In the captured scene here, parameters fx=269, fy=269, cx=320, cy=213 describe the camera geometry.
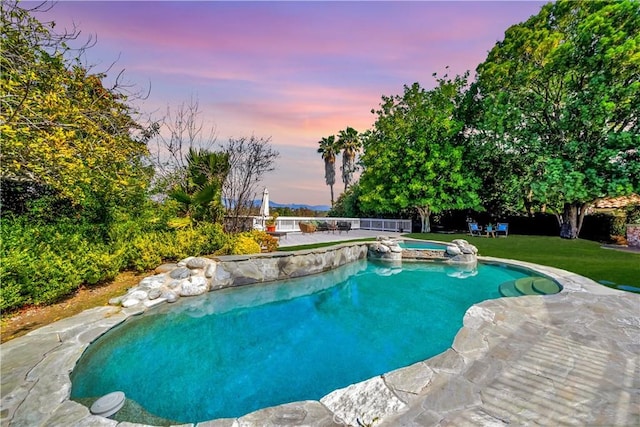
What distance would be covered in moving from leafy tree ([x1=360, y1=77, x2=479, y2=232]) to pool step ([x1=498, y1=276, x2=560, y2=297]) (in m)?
10.3

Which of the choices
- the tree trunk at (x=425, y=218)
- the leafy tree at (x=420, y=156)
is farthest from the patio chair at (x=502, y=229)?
the tree trunk at (x=425, y=218)

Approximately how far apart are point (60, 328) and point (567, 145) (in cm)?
1881

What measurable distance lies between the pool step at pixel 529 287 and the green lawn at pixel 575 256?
43.8 inches

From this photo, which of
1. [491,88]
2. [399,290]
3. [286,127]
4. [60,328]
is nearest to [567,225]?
[491,88]

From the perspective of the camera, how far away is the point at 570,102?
502 inches

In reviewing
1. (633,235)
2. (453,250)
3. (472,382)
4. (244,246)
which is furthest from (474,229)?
(472,382)

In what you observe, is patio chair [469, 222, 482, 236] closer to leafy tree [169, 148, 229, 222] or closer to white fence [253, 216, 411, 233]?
white fence [253, 216, 411, 233]

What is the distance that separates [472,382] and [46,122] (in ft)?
19.0

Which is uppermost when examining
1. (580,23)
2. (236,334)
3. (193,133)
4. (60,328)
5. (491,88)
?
(580,23)

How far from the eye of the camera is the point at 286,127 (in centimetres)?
1201

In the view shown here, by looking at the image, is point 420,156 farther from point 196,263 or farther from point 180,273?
point 180,273

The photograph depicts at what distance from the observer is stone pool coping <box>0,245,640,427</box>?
7.30 ft

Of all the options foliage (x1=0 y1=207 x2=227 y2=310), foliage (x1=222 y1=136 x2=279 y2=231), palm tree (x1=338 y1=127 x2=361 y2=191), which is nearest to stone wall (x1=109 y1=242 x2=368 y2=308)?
foliage (x1=0 y1=207 x2=227 y2=310)

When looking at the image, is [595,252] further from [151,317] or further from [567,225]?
[151,317]
